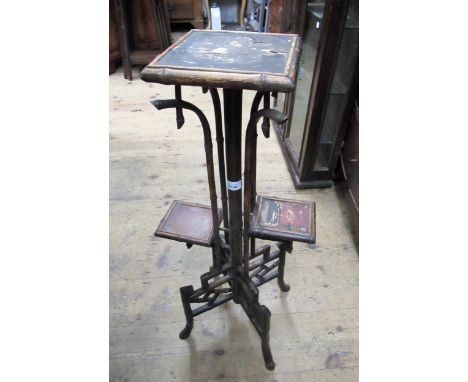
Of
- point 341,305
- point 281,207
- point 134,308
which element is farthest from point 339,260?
point 134,308

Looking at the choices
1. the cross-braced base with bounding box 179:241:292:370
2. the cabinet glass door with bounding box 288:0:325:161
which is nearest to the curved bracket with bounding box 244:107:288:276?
the cross-braced base with bounding box 179:241:292:370

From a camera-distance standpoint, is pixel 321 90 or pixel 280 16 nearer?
pixel 321 90

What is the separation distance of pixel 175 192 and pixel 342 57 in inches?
44.7

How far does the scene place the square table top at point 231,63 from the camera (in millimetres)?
675

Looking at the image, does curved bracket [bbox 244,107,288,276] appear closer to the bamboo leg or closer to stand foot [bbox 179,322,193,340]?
the bamboo leg

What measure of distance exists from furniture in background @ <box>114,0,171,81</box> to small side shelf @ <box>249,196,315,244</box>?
2736 millimetres

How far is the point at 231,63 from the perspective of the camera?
74cm

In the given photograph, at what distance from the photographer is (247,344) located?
124 cm

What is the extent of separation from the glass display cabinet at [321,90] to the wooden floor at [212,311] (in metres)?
0.14

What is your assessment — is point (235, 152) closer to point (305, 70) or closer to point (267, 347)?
point (267, 347)

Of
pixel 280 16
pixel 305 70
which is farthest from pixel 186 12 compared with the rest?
pixel 305 70

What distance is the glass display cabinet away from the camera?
1465 mm

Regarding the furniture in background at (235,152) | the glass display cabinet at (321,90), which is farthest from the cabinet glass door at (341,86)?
the furniture in background at (235,152)

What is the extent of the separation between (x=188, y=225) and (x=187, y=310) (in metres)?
0.31
